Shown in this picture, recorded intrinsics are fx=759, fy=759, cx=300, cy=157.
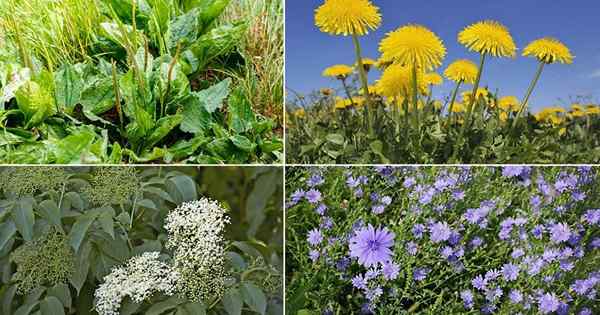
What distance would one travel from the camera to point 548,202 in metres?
1.94

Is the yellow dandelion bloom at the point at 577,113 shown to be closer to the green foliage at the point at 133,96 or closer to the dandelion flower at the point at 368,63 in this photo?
the dandelion flower at the point at 368,63

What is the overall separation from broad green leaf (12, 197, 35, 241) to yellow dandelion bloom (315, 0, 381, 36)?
81cm

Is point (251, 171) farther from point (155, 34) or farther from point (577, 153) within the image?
point (577, 153)

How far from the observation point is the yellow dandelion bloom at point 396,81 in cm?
194

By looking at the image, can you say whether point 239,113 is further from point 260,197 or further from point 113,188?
point 113,188

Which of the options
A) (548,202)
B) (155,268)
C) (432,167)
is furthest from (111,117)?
(548,202)

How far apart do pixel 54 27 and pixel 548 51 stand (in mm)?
1377

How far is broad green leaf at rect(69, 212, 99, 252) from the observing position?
1.44 metres

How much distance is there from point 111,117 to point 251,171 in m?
0.46

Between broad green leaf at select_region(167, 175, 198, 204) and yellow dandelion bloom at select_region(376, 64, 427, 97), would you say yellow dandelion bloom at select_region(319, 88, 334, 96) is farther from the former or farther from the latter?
broad green leaf at select_region(167, 175, 198, 204)

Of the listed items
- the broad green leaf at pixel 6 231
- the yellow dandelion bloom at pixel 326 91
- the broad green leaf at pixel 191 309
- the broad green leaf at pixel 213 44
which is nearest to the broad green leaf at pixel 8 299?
the broad green leaf at pixel 6 231

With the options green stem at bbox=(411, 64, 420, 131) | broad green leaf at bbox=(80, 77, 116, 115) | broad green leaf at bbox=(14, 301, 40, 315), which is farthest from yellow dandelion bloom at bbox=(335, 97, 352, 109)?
broad green leaf at bbox=(14, 301, 40, 315)

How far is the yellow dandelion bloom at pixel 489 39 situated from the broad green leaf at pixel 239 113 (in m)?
0.58

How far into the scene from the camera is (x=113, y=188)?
61.1 inches
